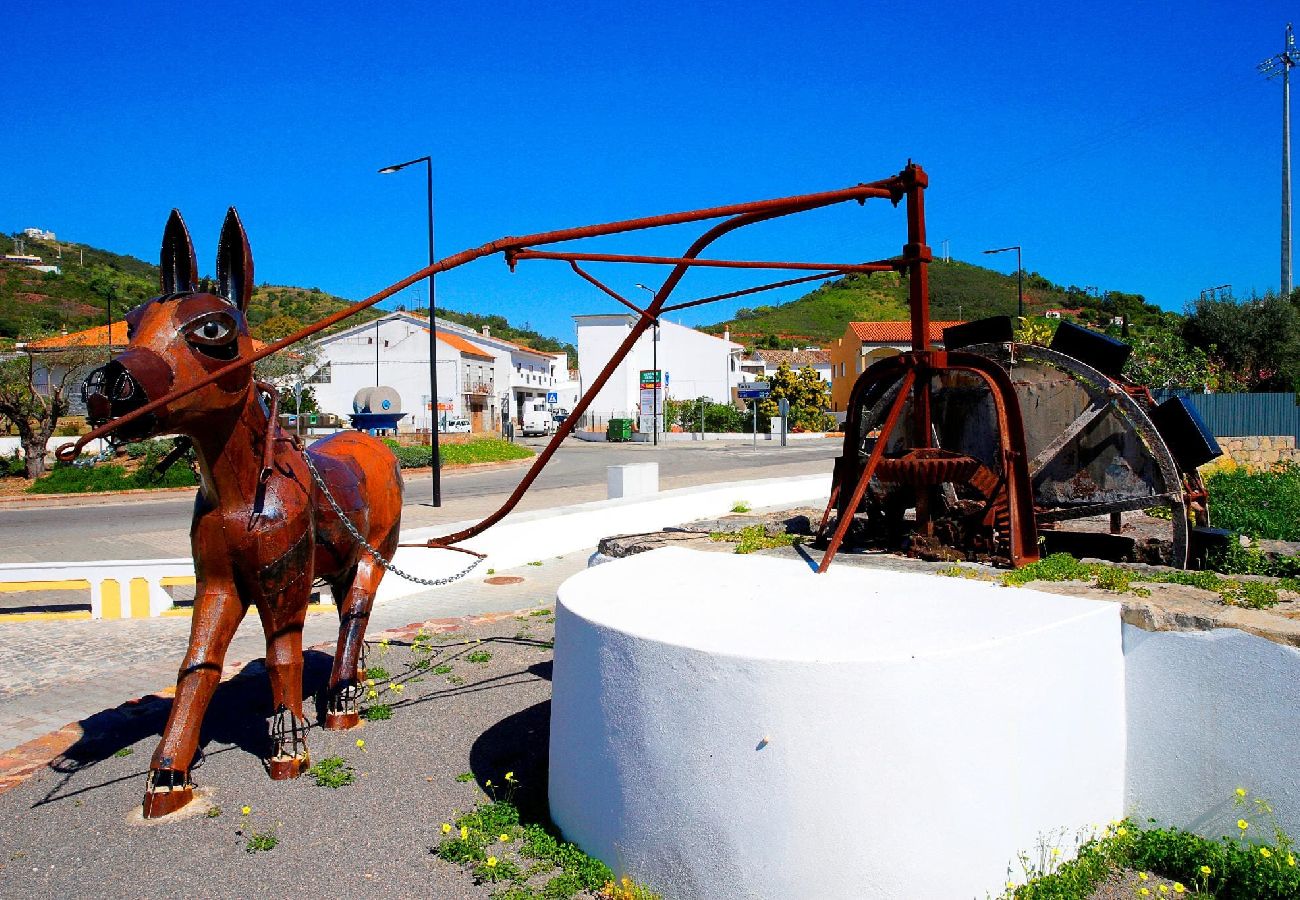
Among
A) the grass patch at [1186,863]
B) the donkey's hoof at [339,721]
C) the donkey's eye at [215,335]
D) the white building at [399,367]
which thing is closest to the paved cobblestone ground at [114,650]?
the donkey's hoof at [339,721]

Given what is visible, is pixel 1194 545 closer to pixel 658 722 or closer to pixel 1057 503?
pixel 1057 503

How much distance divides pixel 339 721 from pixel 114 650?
4.15 m

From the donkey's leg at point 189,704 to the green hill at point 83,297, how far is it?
31764mm

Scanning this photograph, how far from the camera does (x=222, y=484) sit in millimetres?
5312

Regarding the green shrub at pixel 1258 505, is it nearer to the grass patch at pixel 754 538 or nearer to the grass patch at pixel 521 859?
the grass patch at pixel 754 538

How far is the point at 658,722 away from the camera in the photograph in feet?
13.6

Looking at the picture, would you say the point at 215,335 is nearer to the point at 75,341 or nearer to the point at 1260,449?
the point at 1260,449

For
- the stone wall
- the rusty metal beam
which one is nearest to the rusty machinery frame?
the rusty metal beam

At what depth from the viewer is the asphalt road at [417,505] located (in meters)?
15.9

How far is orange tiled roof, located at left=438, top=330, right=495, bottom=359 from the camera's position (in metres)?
59.7

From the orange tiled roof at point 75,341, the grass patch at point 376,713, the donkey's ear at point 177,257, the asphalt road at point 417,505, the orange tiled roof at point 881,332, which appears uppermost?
the orange tiled roof at point 881,332

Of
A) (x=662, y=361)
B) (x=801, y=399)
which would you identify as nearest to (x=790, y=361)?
(x=662, y=361)

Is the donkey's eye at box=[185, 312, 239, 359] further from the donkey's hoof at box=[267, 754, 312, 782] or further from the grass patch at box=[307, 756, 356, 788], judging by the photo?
the grass patch at box=[307, 756, 356, 788]

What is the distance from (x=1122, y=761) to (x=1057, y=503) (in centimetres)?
350
